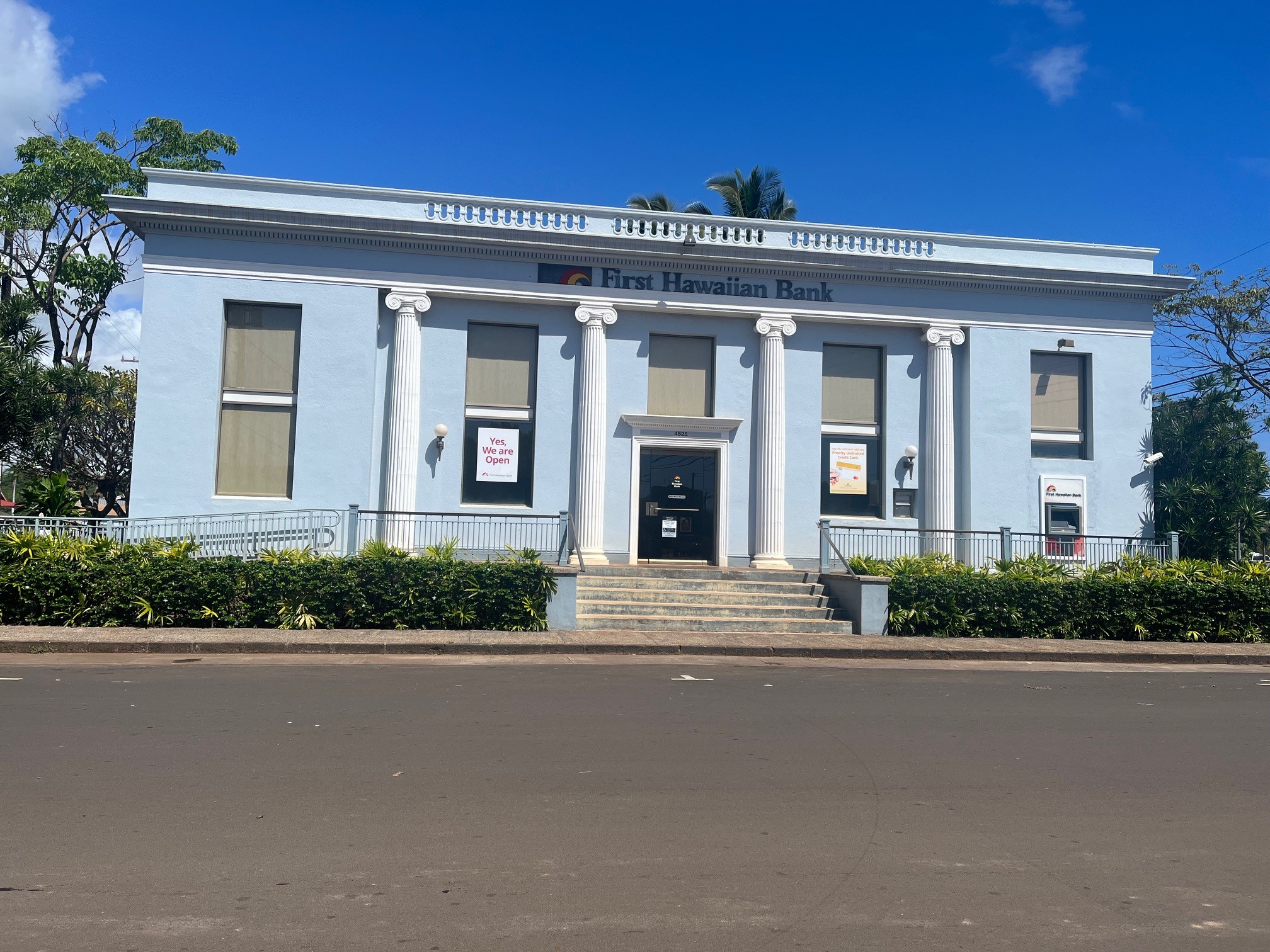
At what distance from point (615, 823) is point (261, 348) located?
16518mm

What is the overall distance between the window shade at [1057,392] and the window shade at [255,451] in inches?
624

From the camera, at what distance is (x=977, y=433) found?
68.9ft

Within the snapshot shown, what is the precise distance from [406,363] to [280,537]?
421 centimetres

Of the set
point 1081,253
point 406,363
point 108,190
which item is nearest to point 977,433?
point 1081,253

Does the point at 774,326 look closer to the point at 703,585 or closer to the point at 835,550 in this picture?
the point at 835,550

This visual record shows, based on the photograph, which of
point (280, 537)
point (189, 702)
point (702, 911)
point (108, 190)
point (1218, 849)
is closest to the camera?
point (702, 911)

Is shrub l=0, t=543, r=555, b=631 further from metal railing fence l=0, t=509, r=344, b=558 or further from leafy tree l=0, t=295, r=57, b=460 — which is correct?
leafy tree l=0, t=295, r=57, b=460

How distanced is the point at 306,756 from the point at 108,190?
2652 centimetres

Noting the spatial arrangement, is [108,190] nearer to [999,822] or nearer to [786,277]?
[786,277]

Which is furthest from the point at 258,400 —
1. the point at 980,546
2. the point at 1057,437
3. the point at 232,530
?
the point at 1057,437

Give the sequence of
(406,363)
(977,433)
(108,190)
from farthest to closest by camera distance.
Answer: (108,190) → (977,433) → (406,363)

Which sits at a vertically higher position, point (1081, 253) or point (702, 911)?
point (1081, 253)

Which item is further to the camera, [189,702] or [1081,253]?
[1081,253]

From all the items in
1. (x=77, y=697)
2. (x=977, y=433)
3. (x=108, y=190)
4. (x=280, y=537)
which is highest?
(x=108, y=190)
